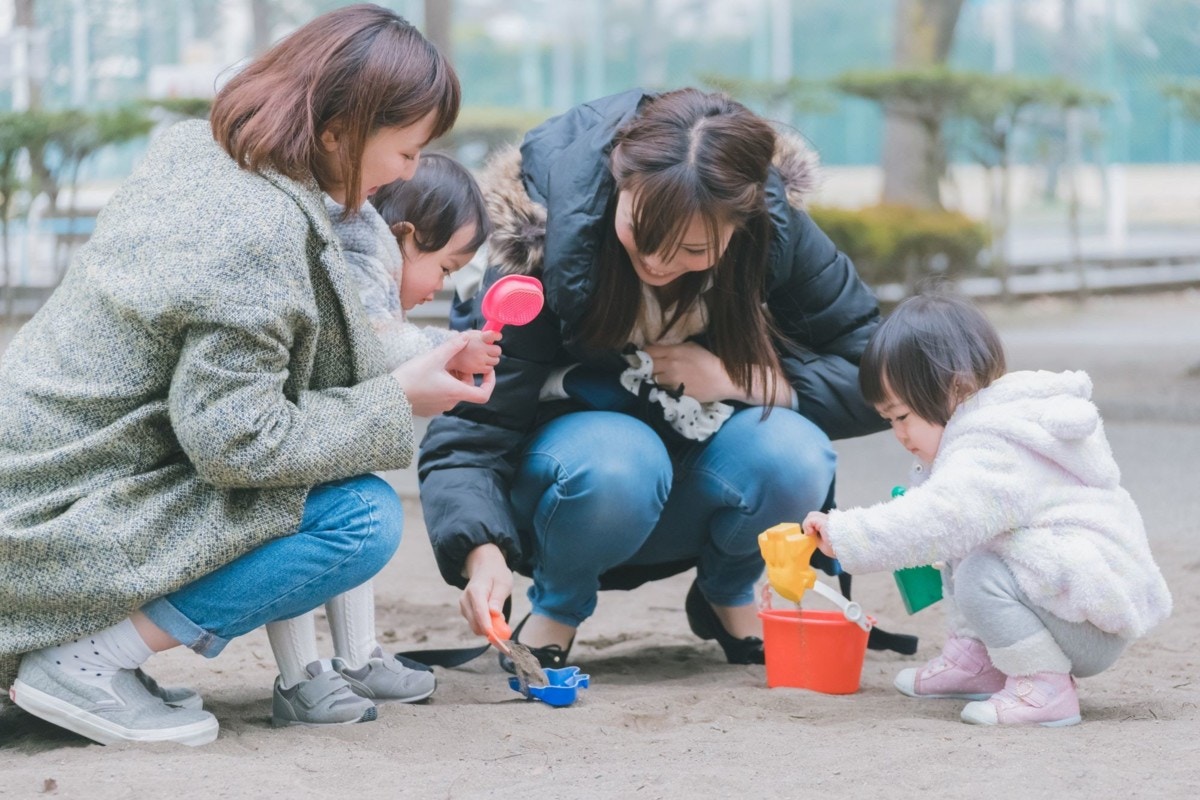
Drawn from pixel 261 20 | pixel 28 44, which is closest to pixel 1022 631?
pixel 28 44

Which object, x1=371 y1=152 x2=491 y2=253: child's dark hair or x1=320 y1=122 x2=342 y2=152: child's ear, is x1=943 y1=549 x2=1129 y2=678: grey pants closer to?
x1=371 y1=152 x2=491 y2=253: child's dark hair

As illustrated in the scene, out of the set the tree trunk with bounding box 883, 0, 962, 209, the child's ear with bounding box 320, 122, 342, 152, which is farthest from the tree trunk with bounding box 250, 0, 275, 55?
the child's ear with bounding box 320, 122, 342, 152

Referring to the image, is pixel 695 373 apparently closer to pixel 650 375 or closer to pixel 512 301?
pixel 650 375

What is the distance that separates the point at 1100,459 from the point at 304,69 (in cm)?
131

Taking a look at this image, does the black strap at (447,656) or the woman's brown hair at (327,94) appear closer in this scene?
the woman's brown hair at (327,94)

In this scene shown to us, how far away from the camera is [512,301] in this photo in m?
2.29

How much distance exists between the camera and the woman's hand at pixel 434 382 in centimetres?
216

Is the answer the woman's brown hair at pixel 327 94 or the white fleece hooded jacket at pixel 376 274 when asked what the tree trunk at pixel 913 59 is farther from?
the woman's brown hair at pixel 327 94

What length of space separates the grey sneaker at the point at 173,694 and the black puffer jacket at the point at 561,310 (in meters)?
0.45

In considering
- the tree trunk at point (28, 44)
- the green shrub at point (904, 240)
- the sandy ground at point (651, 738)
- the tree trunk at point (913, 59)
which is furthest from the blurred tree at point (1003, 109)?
the sandy ground at point (651, 738)

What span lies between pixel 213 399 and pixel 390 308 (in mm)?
579

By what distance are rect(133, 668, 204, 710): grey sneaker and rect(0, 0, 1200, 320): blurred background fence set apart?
270 inches

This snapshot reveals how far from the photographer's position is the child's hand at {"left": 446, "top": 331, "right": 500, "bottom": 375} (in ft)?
7.40

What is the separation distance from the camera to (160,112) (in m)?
9.93
